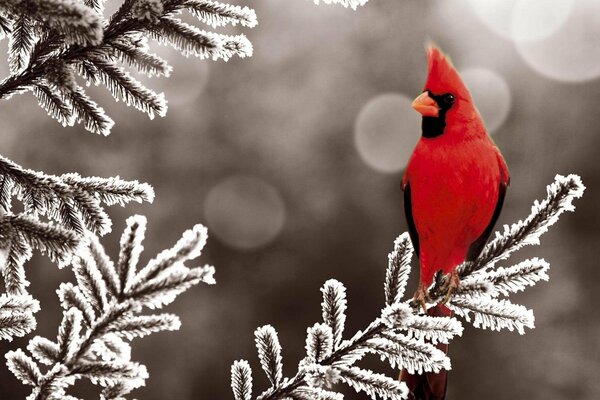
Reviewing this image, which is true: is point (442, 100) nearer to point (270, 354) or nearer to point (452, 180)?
point (452, 180)

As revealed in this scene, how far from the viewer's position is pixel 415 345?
3.34 feet

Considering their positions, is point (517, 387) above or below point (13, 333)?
above

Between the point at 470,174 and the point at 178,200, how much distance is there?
9994 millimetres

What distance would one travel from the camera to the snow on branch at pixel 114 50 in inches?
37.9

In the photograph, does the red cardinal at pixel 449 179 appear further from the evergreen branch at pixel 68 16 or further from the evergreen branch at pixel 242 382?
the evergreen branch at pixel 68 16

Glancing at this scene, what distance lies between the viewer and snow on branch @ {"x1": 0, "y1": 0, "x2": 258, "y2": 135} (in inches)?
37.9

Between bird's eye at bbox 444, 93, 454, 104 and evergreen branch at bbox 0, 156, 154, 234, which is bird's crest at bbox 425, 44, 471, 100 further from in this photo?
evergreen branch at bbox 0, 156, 154, 234

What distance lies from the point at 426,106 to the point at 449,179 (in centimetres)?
32

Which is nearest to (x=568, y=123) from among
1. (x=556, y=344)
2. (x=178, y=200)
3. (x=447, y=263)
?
(x=556, y=344)

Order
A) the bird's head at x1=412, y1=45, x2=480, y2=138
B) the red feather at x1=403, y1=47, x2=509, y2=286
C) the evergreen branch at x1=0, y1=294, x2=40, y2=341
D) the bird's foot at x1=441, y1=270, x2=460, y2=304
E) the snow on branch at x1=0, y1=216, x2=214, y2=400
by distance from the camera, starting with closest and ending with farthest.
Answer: the snow on branch at x1=0, y1=216, x2=214, y2=400, the evergreen branch at x1=0, y1=294, x2=40, y2=341, the bird's foot at x1=441, y1=270, x2=460, y2=304, the red feather at x1=403, y1=47, x2=509, y2=286, the bird's head at x1=412, y1=45, x2=480, y2=138

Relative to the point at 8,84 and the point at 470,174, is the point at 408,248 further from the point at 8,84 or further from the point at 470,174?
the point at 8,84

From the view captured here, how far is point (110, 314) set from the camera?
30.7 inches

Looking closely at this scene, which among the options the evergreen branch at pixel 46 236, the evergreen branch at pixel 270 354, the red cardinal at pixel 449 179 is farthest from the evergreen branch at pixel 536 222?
the evergreen branch at pixel 46 236

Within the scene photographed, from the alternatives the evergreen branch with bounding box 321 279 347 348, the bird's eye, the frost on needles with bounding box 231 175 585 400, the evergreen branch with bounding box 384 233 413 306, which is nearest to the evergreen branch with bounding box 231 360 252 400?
the frost on needles with bounding box 231 175 585 400
